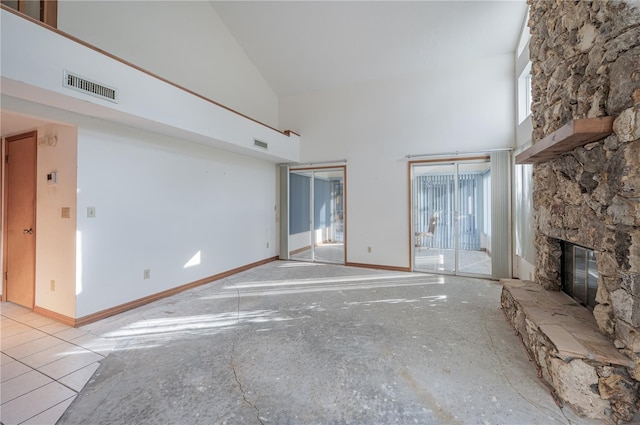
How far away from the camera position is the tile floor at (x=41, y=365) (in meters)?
1.83

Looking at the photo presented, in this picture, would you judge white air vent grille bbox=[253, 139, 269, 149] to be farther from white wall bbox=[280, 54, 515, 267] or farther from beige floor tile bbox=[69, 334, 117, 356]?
beige floor tile bbox=[69, 334, 117, 356]

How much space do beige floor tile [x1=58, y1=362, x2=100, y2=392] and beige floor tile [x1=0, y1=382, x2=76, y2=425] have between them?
1.4 inches

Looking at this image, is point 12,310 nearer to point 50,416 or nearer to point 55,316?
point 55,316

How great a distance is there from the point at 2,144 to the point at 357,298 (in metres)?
5.15

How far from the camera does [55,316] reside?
3193 mm

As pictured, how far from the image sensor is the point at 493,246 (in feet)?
15.7

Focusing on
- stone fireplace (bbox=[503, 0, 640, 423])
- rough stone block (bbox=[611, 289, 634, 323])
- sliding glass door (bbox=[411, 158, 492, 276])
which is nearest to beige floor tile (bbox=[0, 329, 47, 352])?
stone fireplace (bbox=[503, 0, 640, 423])

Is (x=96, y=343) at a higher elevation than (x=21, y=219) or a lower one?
lower

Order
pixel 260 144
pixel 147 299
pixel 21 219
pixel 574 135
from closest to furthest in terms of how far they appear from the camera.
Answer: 1. pixel 574 135
2. pixel 21 219
3. pixel 147 299
4. pixel 260 144

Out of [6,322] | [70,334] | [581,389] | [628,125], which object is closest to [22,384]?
[70,334]

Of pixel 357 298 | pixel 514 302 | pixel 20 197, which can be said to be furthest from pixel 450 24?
pixel 20 197

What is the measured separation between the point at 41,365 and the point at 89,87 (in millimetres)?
2458

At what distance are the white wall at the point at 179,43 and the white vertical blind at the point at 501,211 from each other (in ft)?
15.2

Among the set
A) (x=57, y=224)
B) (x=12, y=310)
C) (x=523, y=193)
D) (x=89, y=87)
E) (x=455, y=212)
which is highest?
(x=89, y=87)
